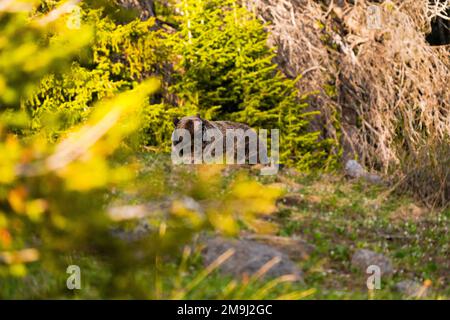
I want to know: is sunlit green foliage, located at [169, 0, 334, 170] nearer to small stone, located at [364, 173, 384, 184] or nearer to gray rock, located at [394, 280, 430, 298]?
small stone, located at [364, 173, 384, 184]

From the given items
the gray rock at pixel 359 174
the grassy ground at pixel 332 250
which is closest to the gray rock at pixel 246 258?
the grassy ground at pixel 332 250

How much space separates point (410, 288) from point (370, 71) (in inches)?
358

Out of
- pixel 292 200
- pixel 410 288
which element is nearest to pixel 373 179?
pixel 292 200

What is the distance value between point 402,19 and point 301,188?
5531mm

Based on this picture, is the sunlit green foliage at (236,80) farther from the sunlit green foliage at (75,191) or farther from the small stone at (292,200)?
the sunlit green foliage at (75,191)

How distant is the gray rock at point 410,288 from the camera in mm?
6691

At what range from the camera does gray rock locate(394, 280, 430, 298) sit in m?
6.69

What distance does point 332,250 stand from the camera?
26.8 ft

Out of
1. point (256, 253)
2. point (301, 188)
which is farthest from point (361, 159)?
point (256, 253)

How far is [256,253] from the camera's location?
6926 mm

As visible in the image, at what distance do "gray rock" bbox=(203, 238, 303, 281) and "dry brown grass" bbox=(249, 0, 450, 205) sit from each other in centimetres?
795

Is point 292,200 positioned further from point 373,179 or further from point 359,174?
point 359,174

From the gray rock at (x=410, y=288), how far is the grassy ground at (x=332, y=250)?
0.09 metres
